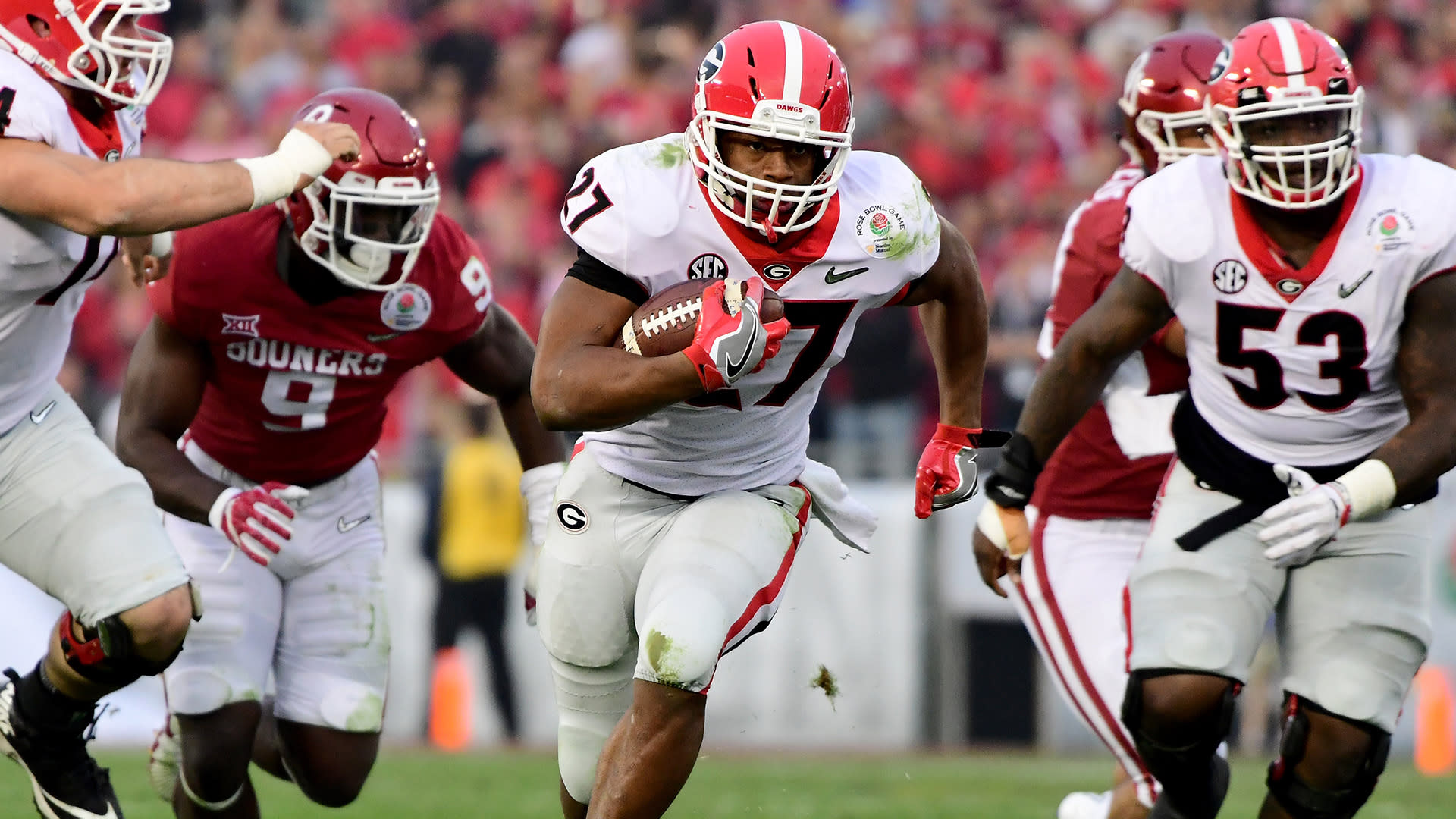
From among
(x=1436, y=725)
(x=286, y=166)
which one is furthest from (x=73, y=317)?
(x=1436, y=725)

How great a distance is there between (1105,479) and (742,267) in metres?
1.58

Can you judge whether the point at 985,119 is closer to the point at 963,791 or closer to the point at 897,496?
the point at 897,496

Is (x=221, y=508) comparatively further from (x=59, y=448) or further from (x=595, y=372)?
(x=595, y=372)

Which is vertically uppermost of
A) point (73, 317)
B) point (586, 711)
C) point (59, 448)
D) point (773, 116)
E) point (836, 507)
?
point (773, 116)

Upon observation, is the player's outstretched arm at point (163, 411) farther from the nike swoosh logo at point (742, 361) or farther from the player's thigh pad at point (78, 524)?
the nike swoosh logo at point (742, 361)

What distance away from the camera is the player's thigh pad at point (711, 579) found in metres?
3.65

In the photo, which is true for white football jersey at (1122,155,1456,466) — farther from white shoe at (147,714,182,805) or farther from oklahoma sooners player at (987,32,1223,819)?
white shoe at (147,714,182,805)

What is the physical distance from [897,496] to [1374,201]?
4368mm

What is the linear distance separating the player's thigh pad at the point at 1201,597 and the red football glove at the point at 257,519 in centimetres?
202

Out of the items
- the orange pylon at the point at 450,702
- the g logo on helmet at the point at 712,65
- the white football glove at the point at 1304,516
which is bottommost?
the orange pylon at the point at 450,702

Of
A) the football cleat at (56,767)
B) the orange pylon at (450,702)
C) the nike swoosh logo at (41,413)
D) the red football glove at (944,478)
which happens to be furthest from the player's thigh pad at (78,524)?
the orange pylon at (450,702)

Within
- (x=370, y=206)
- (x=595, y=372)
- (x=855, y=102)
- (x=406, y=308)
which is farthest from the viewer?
(x=855, y=102)

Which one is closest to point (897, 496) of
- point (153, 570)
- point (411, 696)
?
point (411, 696)

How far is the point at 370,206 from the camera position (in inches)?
180
